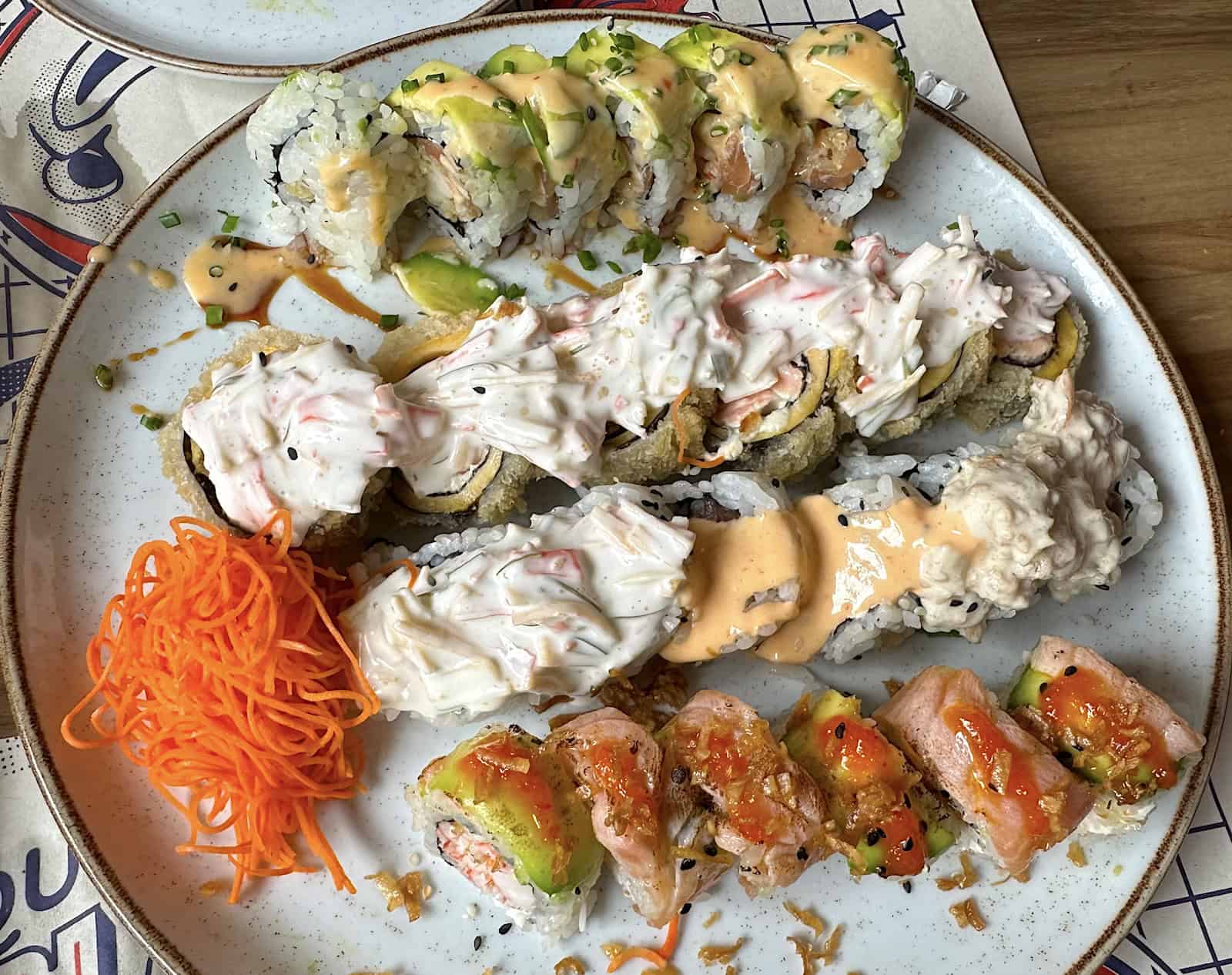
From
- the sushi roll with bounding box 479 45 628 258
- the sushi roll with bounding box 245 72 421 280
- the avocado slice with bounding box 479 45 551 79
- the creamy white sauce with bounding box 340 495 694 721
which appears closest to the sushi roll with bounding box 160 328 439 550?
the creamy white sauce with bounding box 340 495 694 721

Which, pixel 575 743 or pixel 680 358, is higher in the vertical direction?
pixel 680 358

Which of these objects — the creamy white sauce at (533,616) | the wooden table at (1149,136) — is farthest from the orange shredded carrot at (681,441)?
the wooden table at (1149,136)

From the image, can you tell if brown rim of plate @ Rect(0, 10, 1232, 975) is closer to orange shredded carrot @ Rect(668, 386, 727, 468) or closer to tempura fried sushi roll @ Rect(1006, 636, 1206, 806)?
tempura fried sushi roll @ Rect(1006, 636, 1206, 806)

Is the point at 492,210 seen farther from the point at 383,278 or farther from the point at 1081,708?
the point at 1081,708

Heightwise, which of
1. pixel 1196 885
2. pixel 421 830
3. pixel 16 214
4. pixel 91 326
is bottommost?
pixel 1196 885

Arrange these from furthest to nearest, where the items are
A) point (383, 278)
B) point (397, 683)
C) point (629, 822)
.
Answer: point (383, 278)
point (397, 683)
point (629, 822)

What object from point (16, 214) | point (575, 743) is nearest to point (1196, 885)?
point (575, 743)
